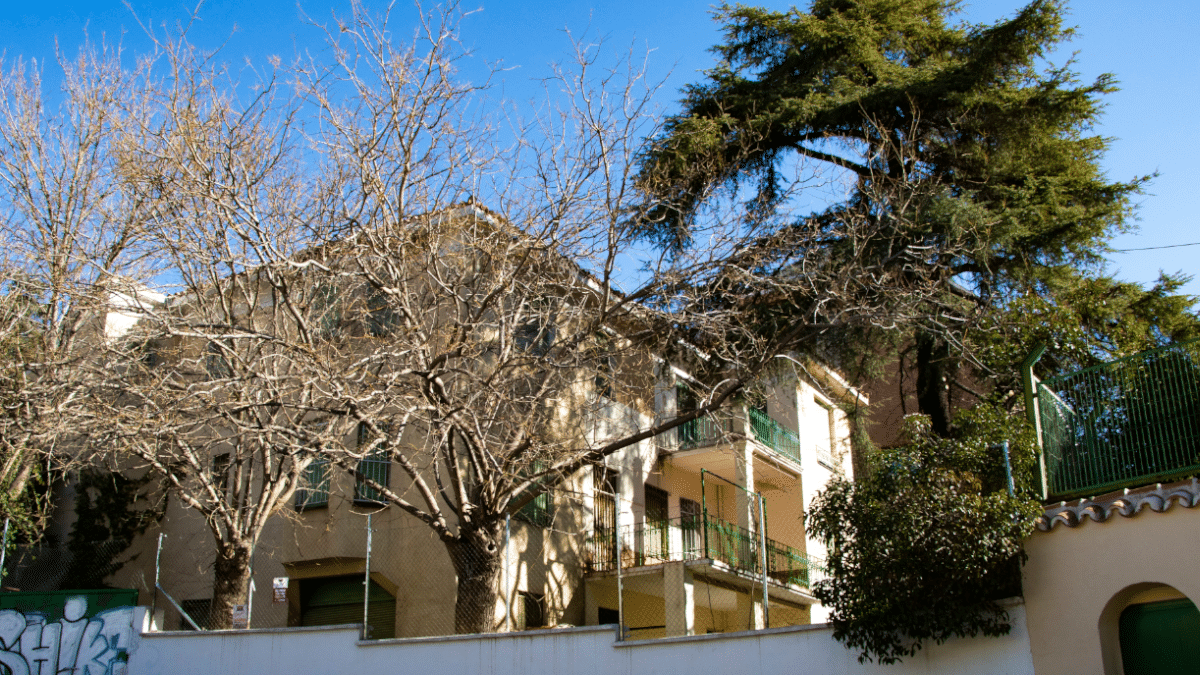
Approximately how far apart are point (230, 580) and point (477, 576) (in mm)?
4914

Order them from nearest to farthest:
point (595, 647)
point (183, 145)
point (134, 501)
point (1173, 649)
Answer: point (1173, 649) → point (595, 647) → point (183, 145) → point (134, 501)

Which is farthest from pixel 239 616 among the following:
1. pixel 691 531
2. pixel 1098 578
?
pixel 1098 578

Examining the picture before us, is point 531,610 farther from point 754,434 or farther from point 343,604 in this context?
point 754,434

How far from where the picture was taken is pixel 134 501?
69.3 ft

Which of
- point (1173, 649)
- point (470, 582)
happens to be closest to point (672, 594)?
point (470, 582)

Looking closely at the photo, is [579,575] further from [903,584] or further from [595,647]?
→ [903,584]

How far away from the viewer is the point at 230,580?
1577 centimetres

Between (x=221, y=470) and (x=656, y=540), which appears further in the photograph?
(x=656, y=540)

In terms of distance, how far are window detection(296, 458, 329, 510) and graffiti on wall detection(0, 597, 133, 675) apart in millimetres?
3540

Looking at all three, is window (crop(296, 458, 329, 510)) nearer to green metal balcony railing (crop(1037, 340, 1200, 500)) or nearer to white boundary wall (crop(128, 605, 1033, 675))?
white boundary wall (crop(128, 605, 1033, 675))

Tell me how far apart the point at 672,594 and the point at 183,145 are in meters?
10.9

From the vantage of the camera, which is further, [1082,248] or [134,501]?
[134,501]

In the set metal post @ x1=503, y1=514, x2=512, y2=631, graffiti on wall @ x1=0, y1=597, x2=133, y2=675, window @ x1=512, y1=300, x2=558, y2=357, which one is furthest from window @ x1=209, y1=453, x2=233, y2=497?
metal post @ x1=503, y1=514, x2=512, y2=631

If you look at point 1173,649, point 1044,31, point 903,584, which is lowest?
point 1173,649
